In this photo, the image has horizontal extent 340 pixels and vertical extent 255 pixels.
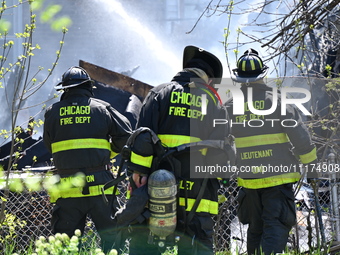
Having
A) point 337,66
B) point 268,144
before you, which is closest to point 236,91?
point 268,144

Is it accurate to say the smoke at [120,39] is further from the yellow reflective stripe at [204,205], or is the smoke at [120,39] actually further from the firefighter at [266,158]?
the yellow reflective stripe at [204,205]

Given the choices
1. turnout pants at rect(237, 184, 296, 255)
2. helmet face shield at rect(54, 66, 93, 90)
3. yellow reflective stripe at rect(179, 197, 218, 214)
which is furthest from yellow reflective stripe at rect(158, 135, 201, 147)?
helmet face shield at rect(54, 66, 93, 90)

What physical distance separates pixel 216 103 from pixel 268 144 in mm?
953

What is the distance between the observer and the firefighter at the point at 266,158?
15.4 ft

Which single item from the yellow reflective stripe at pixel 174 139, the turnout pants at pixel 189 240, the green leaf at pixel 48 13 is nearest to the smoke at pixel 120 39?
the yellow reflective stripe at pixel 174 139

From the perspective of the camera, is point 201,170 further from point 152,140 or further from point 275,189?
point 275,189

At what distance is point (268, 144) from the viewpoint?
4801 millimetres

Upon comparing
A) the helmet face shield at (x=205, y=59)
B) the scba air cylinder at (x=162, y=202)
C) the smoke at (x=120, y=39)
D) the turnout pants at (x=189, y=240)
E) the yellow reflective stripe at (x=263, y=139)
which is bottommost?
the turnout pants at (x=189, y=240)

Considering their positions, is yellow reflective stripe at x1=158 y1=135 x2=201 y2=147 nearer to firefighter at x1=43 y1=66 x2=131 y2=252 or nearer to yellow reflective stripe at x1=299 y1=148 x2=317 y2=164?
firefighter at x1=43 y1=66 x2=131 y2=252

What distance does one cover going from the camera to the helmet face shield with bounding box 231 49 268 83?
485 centimetres

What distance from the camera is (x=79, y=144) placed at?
4828 millimetres

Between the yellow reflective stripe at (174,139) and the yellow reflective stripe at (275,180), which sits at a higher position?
the yellow reflective stripe at (174,139)

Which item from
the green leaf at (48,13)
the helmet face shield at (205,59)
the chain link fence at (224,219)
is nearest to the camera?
the green leaf at (48,13)

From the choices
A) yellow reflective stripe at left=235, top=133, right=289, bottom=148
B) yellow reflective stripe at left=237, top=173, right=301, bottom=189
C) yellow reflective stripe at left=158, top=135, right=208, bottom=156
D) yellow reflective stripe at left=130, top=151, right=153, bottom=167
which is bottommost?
yellow reflective stripe at left=130, top=151, right=153, bottom=167
